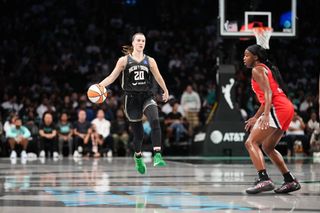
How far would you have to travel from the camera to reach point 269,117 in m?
8.55

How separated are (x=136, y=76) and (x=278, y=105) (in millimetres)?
2712

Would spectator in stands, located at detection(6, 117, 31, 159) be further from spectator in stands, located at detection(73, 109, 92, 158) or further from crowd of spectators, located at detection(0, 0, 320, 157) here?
spectator in stands, located at detection(73, 109, 92, 158)

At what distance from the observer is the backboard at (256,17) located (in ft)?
61.7

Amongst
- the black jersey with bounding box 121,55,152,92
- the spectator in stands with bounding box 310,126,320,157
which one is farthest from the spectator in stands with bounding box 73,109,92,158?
the black jersey with bounding box 121,55,152,92

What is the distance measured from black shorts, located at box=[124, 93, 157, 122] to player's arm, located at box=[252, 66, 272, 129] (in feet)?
8.33

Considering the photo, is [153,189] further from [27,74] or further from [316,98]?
[27,74]

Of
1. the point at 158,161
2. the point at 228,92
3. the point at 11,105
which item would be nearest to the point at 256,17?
the point at 228,92

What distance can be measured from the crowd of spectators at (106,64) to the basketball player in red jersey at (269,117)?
11.0 m

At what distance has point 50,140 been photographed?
21.0 m

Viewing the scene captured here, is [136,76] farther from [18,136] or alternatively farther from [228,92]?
[18,136]

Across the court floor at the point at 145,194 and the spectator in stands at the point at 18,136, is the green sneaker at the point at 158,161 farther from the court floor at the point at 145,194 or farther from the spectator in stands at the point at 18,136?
the spectator in stands at the point at 18,136

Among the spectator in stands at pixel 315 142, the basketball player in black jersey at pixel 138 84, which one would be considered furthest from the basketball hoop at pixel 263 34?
the basketball player in black jersey at pixel 138 84

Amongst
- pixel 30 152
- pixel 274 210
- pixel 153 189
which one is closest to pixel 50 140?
pixel 30 152

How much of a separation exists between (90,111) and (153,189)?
13218mm
